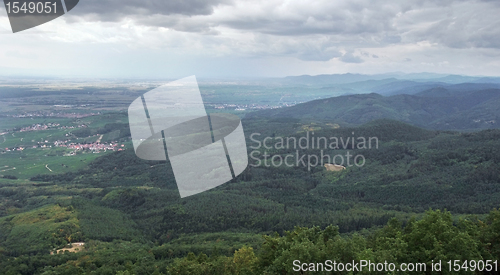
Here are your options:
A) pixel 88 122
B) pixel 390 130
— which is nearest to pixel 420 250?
pixel 390 130

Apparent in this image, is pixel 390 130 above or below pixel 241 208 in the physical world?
above

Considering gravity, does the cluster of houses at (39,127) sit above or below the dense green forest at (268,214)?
above

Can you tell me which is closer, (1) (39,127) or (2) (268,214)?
(2) (268,214)

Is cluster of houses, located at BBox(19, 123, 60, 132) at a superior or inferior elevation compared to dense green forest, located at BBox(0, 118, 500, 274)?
superior

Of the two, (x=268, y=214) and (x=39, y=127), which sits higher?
(x=39, y=127)

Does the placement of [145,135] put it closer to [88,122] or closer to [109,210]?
[109,210]

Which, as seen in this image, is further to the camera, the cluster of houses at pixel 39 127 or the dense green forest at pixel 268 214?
the cluster of houses at pixel 39 127

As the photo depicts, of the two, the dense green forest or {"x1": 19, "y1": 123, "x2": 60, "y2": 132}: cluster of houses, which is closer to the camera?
the dense green forest

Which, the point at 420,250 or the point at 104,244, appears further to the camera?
the point at 104,244
